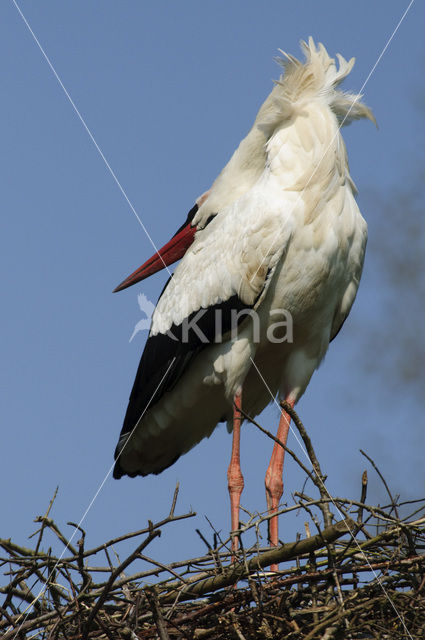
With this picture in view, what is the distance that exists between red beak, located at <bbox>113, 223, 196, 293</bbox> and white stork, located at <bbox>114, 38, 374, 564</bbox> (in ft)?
0.05

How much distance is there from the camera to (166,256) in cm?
698

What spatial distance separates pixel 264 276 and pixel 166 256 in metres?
1.26

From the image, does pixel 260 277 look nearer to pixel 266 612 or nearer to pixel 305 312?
pixel 305 312

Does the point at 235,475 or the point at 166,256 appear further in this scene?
the point at 166,256

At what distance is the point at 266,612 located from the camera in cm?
468

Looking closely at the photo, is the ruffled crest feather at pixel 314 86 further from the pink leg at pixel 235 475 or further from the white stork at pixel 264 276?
the pink leg at pixel 235 475

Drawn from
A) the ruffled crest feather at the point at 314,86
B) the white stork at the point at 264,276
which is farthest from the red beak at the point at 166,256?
the ruffled crest feather at the point at 314,86

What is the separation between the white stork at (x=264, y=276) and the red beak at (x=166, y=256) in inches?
0.5

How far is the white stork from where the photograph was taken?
5.89 metres

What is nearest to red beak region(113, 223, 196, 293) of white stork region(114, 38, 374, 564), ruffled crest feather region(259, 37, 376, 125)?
white stork region(114, 38, 374, 564)

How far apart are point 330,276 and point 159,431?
1572 mm

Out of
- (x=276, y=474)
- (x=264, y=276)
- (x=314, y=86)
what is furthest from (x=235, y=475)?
(x=314, y=86)

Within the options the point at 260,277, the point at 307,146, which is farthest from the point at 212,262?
the point at 307,146

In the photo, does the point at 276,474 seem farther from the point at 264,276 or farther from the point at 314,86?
the point at 314,86
